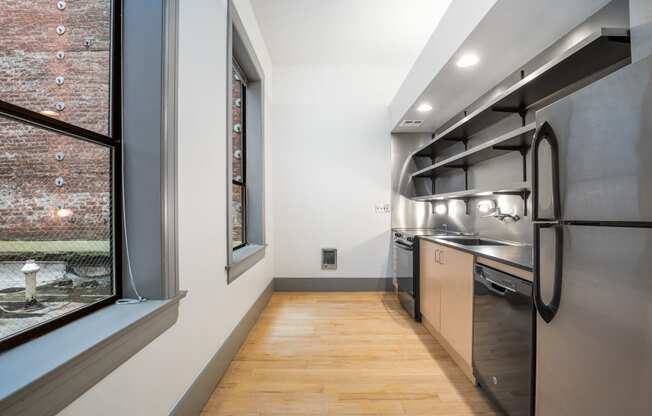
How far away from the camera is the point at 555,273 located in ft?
3.65

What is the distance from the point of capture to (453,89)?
2.67 metres

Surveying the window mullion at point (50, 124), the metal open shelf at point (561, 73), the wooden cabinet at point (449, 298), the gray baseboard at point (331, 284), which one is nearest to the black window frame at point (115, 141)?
the window mullion at point (50, 124)

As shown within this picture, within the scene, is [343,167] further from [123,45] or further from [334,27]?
[123,45]

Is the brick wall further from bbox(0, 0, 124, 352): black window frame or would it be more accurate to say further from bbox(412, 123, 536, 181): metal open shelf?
bbox(412, 123, 536, 181): metal open shelf

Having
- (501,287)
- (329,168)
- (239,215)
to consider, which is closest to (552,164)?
(501,287)

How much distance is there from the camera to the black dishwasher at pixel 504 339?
134 centimetres

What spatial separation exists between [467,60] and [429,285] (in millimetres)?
1924

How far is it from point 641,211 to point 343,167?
3301mm

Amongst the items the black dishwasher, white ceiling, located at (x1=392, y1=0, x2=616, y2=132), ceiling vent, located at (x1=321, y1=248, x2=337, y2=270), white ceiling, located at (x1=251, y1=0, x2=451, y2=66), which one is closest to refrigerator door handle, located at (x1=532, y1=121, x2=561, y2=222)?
the black dishwasher

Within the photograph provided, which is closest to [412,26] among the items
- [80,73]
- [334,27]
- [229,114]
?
[334,27]

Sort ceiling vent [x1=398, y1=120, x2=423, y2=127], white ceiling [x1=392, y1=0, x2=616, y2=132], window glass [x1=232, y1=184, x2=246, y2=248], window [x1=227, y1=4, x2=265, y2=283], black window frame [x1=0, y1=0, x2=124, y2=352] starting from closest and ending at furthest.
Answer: black window frame [x1=0, y1=0, x2=124, y2=352] < white ceiling [x1=392, y1=0, x2=616, y2=132] < window glass [x1=232, y1=184, x2=246, y2=248] < window [x1=227, y1=4, x2=265, y2=283] < ceiling vent [x1=398, y1=120, x2=423, y2=127]

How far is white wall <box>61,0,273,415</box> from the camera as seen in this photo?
105 cm

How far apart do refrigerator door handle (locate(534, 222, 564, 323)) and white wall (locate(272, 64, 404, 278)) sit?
9.13 feet

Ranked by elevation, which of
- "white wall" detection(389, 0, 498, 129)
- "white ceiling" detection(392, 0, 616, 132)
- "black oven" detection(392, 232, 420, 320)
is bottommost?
"black oven" detection(392, 232, 420, 320)
